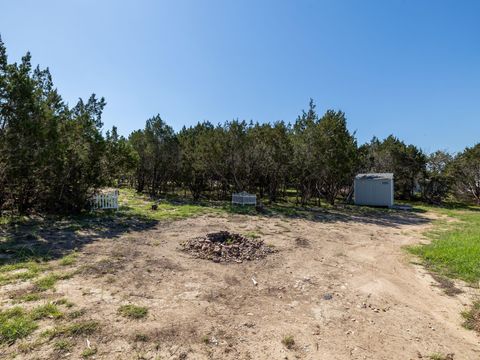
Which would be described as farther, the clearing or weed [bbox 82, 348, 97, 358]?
the clearing

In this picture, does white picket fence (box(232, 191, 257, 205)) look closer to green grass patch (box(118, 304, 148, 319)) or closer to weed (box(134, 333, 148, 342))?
green grass patch (box(118, 304, 148, 319))

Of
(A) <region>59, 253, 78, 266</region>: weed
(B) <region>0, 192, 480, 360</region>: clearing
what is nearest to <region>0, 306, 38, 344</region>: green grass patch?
(B) <region>0, 192, 480, 360</region>: clearing

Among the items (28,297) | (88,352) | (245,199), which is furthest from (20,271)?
(245,199)

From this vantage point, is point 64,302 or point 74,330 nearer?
point 74,330

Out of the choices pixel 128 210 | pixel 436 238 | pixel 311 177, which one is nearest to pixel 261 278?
pixel 436 238

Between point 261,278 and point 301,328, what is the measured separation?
1.96m

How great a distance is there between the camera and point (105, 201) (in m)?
14.5

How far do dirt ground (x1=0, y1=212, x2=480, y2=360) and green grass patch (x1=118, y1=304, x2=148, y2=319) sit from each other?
12cm

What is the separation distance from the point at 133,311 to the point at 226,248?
3.68 m

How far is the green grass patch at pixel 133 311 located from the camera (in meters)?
4.12

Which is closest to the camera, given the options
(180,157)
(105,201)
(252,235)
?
(252,235)

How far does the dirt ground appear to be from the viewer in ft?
11.7

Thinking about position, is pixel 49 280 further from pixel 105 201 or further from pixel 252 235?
pixel 105 201

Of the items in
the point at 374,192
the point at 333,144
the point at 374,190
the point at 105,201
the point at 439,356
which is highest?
the point at 333,144
